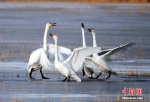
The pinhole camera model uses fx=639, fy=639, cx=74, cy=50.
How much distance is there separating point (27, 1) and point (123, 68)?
158ft

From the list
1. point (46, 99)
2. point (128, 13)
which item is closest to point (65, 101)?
point (46, 99)

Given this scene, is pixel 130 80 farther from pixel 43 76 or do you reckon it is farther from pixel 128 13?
pixel 128 13

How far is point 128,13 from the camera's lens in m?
45.4

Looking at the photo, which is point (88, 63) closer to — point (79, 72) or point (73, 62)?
point (73, 62)

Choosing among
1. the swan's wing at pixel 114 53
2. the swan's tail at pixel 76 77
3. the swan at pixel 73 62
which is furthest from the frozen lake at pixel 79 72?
the swan's wing at pixel 114 53

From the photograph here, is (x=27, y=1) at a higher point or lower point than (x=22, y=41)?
higher

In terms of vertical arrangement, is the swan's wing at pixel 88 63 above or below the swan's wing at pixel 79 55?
below

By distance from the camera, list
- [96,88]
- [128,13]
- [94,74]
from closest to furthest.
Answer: [96,88]
[94,74]
[128,13]

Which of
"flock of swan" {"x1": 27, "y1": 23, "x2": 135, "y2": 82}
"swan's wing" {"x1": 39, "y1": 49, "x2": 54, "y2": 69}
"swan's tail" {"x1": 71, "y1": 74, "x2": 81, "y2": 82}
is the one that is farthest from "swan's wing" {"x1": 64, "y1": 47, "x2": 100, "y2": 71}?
"swan's wing" {"x1": 39, "y1": 49, "x2": 54, "y2": 69}

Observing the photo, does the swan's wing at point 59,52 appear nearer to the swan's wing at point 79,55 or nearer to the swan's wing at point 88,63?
the swan's wing at point 88,63

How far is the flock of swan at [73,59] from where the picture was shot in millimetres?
14586

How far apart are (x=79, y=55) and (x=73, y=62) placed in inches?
9.3

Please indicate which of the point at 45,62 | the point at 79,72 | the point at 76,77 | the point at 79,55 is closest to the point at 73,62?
the point at 79,55

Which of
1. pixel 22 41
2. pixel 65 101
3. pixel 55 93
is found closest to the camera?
pixel 65 101
